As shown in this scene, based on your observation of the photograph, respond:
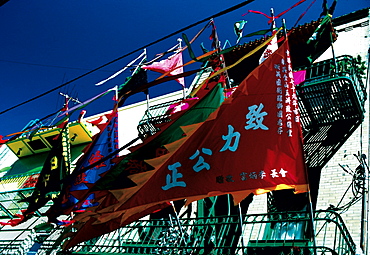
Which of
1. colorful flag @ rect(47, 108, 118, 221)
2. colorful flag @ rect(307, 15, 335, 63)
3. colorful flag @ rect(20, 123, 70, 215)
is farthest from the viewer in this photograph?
colorful flag @ rect(307, 15, 335, 63)

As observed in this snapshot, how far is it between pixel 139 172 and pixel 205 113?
6.16 feet

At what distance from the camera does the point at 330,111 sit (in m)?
10.7

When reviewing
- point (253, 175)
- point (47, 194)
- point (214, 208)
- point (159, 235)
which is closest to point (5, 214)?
point (47, 194)

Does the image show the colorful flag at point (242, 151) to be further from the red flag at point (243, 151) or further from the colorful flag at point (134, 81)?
the colorful flag at point (134, 81)

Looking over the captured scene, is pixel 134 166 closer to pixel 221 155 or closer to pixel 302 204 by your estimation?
pixel 221 155

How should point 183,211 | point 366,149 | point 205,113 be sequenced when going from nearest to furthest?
1. point 205,113
2. point 366,149
3. point 183,211

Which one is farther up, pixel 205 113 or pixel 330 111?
pixel 330 111

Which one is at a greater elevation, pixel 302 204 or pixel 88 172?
pixel 88 172

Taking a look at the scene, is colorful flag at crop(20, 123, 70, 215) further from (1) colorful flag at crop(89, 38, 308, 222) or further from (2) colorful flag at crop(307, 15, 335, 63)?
(2) colorful flag at crop(307, 15, 335, 63)

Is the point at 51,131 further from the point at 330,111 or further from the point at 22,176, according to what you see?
the point at 330,111

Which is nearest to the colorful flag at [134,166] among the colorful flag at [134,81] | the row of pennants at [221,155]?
the row of pennants at [221,155]

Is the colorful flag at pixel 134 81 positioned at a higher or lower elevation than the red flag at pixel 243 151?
higher

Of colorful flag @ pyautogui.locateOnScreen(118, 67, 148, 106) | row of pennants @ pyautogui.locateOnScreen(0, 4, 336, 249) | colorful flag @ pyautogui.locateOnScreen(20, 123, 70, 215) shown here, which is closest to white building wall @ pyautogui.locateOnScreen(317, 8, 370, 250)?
row of pennants @ pyautogui.locateOnScreen(0, 4, 336, 249)

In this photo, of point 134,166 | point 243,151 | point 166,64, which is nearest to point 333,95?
point 243,151
